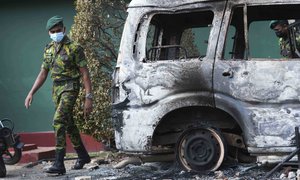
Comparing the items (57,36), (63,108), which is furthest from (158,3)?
(63,108)

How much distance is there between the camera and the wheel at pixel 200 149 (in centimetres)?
632

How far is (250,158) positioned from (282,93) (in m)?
0.96

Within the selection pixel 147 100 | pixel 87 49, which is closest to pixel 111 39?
pixel 87 49

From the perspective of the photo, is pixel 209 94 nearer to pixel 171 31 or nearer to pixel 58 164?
pixel 171 31

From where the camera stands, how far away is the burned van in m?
6.04

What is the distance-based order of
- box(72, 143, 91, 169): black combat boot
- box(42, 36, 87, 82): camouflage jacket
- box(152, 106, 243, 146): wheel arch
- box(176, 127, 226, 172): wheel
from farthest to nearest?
box(72, 143, 91, 169): black combat boot
box(42, 36, 87, 82): camouflage jacket
box(152, 106, 243, 146): wheel arch
box(176, 127, 226, 172): wheel

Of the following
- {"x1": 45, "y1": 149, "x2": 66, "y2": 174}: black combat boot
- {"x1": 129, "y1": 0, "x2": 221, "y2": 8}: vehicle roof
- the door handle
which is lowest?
{"x1": 45, "y1": 149, "x2": 66, "y2": 174}: black combat boot

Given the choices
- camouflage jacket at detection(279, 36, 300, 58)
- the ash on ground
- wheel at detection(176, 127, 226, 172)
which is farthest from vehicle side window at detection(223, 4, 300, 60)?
the ash on ground

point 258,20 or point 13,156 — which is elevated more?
point 258,20

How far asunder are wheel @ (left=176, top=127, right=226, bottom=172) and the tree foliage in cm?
214

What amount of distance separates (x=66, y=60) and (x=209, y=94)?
6.33 ft

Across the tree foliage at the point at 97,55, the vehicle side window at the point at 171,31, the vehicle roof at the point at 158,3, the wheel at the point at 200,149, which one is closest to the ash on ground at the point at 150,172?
the wheel at the point at 200,149

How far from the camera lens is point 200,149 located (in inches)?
251

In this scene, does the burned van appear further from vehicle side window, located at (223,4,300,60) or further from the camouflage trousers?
the camouflage trousers
